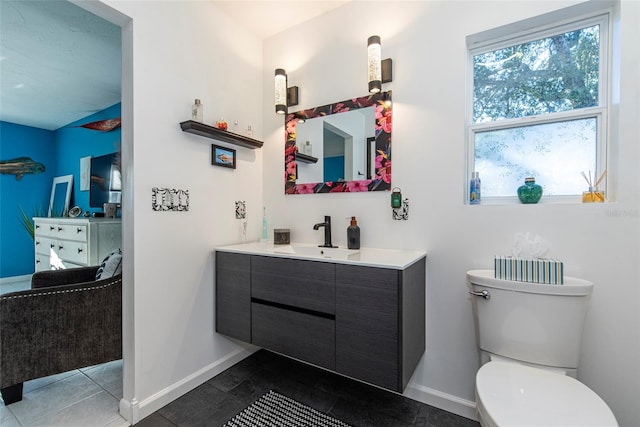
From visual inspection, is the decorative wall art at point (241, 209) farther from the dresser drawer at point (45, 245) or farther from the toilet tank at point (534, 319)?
the dresser drawer at point (45, 245)

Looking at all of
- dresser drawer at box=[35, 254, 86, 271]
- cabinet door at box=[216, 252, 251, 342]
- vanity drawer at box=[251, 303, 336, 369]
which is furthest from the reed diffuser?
dresser drawer at box=[35, 254, 86, 271]

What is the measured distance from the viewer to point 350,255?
1.60 m

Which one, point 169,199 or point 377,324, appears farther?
point 169,199

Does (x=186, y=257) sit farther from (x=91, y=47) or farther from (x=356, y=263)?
(x=91, y=47)

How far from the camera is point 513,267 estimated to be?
49.9 inches

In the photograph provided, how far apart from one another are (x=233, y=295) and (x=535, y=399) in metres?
1.61

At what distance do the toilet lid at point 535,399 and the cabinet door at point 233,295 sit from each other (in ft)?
4.32

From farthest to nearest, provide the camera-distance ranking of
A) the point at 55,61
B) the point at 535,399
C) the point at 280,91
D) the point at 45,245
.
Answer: the point at 45,245, the point at 55,61, the point at 280,91, the point at 535,399

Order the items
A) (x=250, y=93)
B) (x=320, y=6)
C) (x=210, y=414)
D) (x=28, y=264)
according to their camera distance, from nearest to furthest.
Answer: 1. (x=210, y=414)
2. (x=320, y=6)
3. (x=250, y=93)
4. (x=28, y=264)

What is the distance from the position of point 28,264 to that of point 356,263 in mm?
5640

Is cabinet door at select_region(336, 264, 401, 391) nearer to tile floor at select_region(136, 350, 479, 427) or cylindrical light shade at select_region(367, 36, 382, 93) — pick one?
tile floor at select_region(136, 350, 479, 427)

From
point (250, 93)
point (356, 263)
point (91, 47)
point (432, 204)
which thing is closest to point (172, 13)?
point (250, 93)

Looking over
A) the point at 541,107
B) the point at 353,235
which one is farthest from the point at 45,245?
the point at 541,107

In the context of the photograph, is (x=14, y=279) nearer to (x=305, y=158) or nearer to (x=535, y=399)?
(x=305, y=158)
